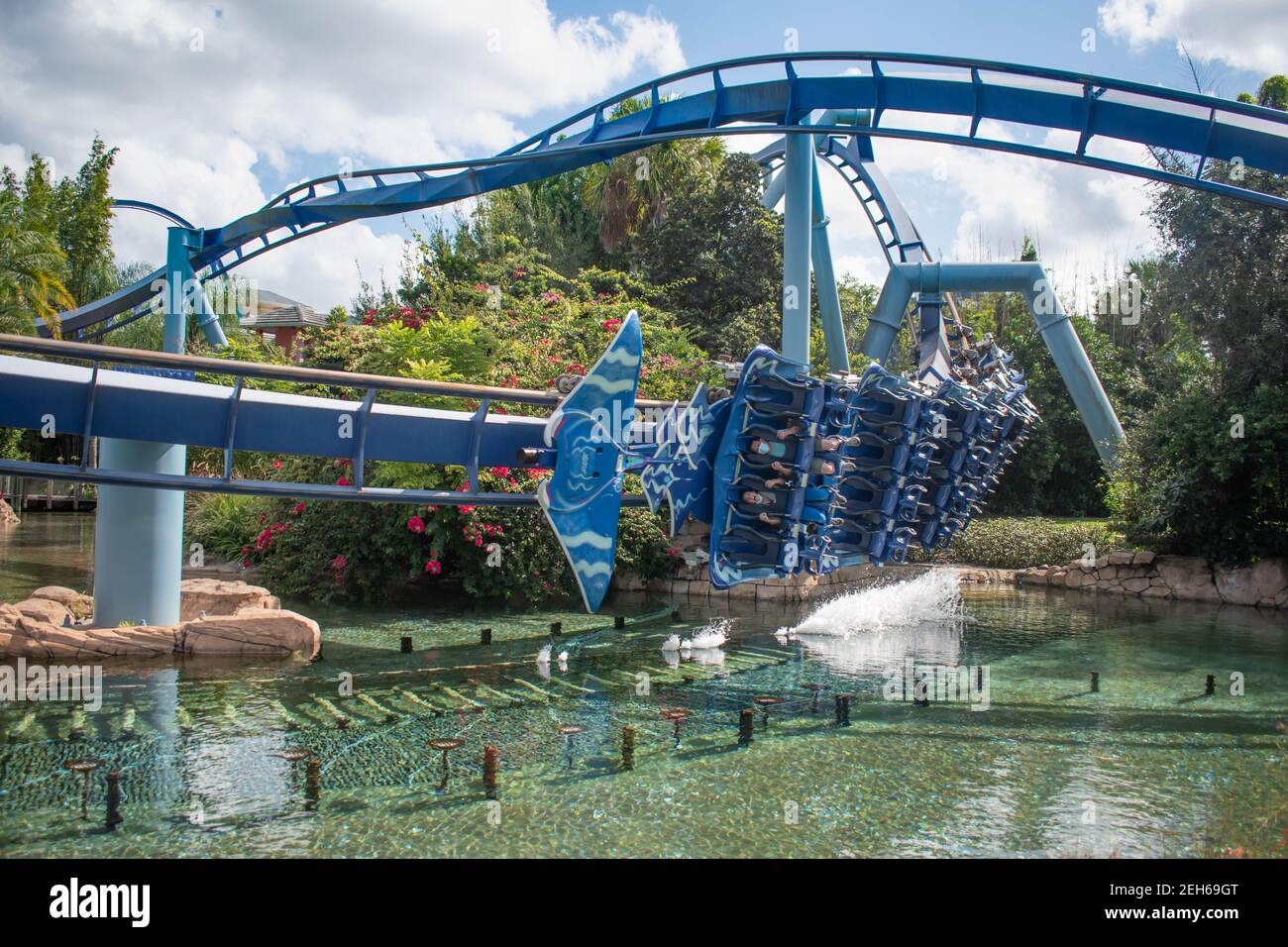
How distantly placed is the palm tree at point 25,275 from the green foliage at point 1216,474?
1143 inches

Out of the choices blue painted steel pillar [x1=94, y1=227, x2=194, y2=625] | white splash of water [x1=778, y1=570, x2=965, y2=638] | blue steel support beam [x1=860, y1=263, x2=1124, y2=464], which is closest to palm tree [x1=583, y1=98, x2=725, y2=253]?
blue steel support beam [x1=860, y1=263, x2=1124, y2=464]

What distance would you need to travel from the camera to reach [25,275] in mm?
28094

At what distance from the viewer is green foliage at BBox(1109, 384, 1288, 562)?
18.2m

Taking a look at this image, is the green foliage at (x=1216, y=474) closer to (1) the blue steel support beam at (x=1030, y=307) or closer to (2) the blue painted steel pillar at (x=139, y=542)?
(1) the blue steel support beam at (x=1030, y=307)

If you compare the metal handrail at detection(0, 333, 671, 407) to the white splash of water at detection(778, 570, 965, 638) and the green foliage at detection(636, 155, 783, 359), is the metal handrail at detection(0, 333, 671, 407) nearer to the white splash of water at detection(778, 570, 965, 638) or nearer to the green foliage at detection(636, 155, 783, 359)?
the white splash of water at detection(778, 570, 965, 638)

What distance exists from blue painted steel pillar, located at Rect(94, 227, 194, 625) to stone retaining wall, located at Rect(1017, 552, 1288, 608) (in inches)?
748

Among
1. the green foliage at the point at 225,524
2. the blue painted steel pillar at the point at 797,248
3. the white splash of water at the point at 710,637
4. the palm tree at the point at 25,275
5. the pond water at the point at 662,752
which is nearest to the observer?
the pond water at the point at 662,752

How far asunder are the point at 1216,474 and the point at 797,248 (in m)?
9.99

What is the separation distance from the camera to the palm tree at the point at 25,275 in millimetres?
27375

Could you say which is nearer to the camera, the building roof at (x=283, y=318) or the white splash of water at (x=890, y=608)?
the white splash of water at (x=890, y=608)

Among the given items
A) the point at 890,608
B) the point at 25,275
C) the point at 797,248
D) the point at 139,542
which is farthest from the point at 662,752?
the point at 25,275

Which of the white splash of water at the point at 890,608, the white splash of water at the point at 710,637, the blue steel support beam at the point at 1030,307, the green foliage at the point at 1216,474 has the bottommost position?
the white splash of water at the point at 710,637

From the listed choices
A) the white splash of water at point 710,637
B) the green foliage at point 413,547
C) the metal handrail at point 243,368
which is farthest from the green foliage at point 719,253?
the metal handrail at point 243,368

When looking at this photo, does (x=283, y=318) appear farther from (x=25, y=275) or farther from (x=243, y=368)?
(x=243, y=368)
